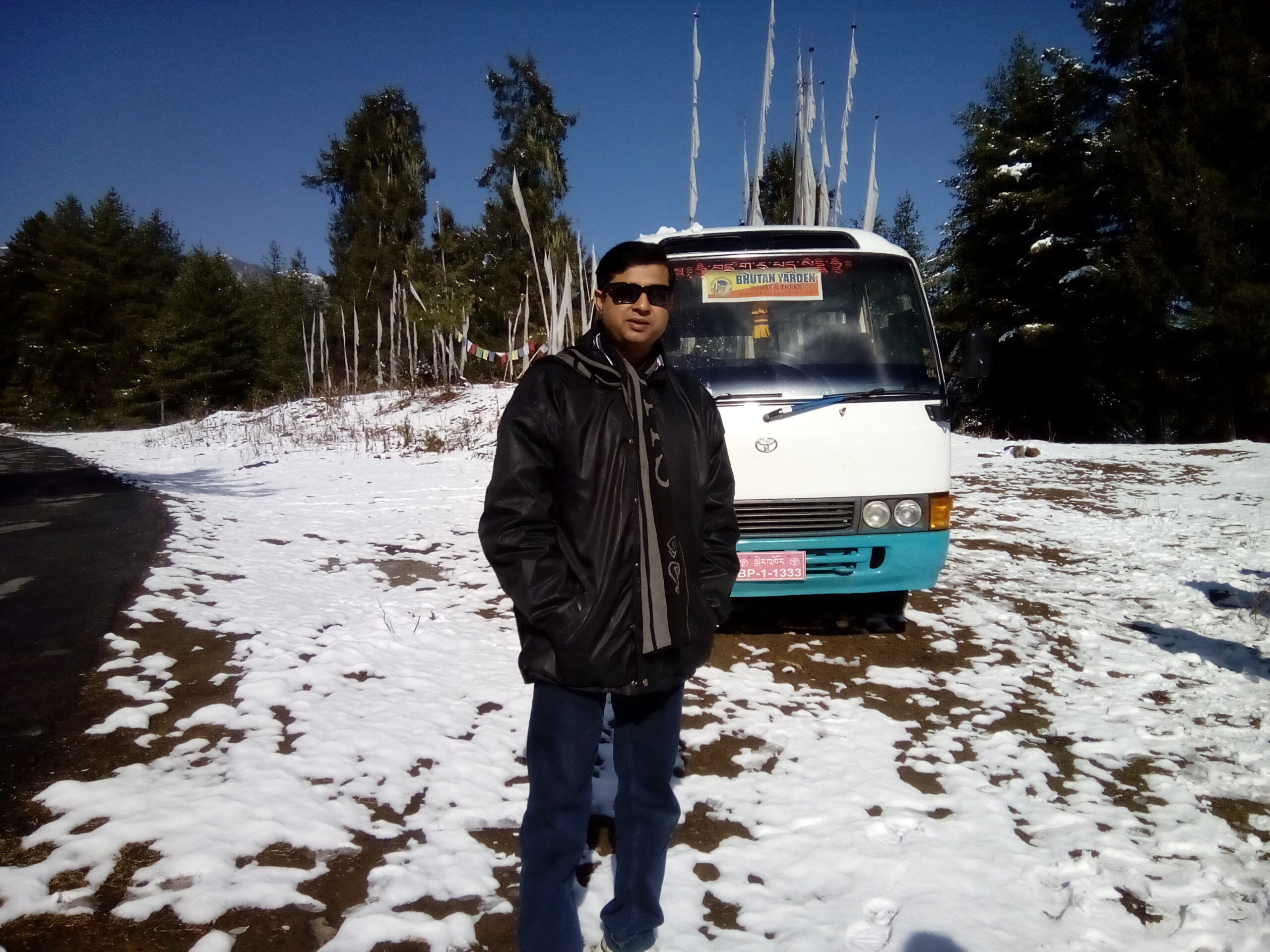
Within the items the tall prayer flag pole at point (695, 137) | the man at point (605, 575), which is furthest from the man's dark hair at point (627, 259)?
the tall prayer flag pole at point (695, 137)

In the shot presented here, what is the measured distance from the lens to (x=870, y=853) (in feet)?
8.54

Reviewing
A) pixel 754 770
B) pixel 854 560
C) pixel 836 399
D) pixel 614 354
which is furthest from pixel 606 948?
pixel 836 399

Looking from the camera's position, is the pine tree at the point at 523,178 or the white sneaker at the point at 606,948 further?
the pine tree at the point at 523,178

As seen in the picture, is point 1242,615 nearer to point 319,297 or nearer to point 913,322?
point 913,322

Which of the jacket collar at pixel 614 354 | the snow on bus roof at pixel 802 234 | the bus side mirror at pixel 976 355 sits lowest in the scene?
the jacket collar at pixel 614 354

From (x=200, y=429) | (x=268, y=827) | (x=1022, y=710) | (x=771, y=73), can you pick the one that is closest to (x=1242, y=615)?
(x=1022, y=710)

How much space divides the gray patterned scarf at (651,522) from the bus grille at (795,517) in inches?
90.6

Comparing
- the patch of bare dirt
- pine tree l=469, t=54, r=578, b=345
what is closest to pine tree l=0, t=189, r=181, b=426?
pine tree l=469, t=54, r=578, b=345

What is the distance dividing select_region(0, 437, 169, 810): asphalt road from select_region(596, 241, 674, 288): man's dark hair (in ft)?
9.20

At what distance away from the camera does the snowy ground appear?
2275 mm

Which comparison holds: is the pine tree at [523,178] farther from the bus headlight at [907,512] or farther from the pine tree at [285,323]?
the bus headlight at [907,512]

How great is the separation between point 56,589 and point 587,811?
518 cm

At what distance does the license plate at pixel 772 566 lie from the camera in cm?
412

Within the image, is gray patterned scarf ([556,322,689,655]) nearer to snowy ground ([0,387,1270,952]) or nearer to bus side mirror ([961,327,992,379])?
snowy ground ([0,387,1270,952])
